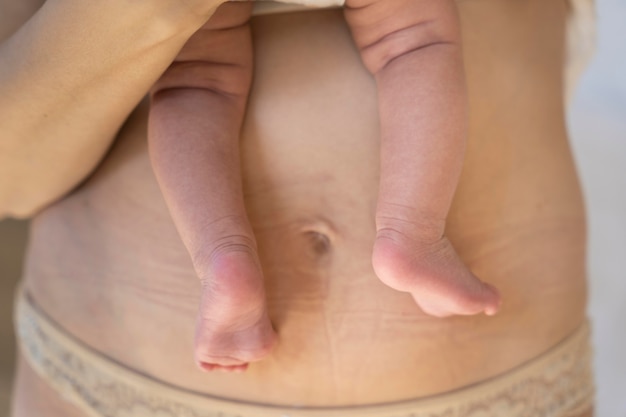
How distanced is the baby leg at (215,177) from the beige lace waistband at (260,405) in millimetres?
85

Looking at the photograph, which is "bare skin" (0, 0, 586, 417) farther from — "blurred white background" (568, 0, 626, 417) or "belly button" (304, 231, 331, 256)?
"blurred white background" (568, 0, 626, 417)

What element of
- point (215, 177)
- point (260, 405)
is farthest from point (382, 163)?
point (260, 405)

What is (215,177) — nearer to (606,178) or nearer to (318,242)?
(318,242)

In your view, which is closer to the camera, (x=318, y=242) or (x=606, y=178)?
(x=318, y=242)

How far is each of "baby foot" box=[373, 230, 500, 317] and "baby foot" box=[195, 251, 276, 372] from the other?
0.12 metres

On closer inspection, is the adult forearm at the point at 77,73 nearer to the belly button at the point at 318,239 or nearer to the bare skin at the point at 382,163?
the bare skin at the point at 382,163

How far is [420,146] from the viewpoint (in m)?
0.78

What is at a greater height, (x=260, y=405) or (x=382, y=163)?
(x=382, y=163)

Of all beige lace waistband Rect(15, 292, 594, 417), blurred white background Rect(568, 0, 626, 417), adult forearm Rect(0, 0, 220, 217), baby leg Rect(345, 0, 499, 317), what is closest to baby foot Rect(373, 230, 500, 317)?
baby leg Rect(345, 0, 499, 317)

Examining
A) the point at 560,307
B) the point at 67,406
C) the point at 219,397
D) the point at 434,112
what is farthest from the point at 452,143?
the point at 67,406

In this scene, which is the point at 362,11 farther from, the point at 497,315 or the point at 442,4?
the point at 497,315

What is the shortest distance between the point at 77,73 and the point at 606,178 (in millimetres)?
1301

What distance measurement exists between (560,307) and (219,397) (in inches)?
15.5

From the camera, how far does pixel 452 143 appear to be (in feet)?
2.59
